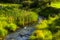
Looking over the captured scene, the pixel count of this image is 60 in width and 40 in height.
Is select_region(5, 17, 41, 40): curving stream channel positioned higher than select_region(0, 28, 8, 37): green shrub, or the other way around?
select_region(0, 28, 8, 37): green shrub

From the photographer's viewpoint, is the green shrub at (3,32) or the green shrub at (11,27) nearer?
the green shrub at (3,32)

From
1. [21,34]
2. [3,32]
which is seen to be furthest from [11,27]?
[3,32]

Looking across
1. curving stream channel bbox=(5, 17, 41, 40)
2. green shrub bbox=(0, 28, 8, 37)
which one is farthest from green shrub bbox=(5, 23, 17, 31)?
green shrub bbox=(0, 28, 8, 37)

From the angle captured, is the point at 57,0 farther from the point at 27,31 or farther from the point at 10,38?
the point at 10,38

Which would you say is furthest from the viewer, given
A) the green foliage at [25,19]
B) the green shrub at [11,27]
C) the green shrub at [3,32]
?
the green foliage at [25,19]

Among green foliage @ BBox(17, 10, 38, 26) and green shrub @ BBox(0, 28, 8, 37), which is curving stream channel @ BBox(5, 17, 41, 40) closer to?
green shrub @ BBox(0, 28, 8, 37)

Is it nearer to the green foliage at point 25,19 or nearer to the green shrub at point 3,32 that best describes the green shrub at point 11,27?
the green shrub at point 3,32

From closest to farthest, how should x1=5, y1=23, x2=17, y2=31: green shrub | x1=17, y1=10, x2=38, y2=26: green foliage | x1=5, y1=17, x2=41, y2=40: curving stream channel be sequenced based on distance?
x1=5, y1=17, x2=41, y2=40: curving stream channel → x1=5, y1=23, x2=17, y2=31: green shrub → x1=17, y1=10, x2=38, y2=26: green foliage

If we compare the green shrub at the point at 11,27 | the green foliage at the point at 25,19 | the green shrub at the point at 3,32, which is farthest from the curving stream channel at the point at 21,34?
the green foliage at the point at 25,19

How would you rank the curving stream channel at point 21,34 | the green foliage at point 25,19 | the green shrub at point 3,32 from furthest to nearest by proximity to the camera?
the green foliage at point 25,19, the curving stream channel at point 21,34, the green shrub at point 3,32

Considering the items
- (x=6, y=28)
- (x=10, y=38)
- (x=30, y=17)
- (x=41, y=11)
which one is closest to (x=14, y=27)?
(x=6, y=28)

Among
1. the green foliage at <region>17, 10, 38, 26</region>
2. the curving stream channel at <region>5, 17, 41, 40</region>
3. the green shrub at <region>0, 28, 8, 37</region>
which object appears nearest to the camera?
the green shrub at <region>0, 28, 8, 37</region>

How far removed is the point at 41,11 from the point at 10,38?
29200 mm

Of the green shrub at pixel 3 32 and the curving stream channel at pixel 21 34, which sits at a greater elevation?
the green shrub at pixel 3 32
